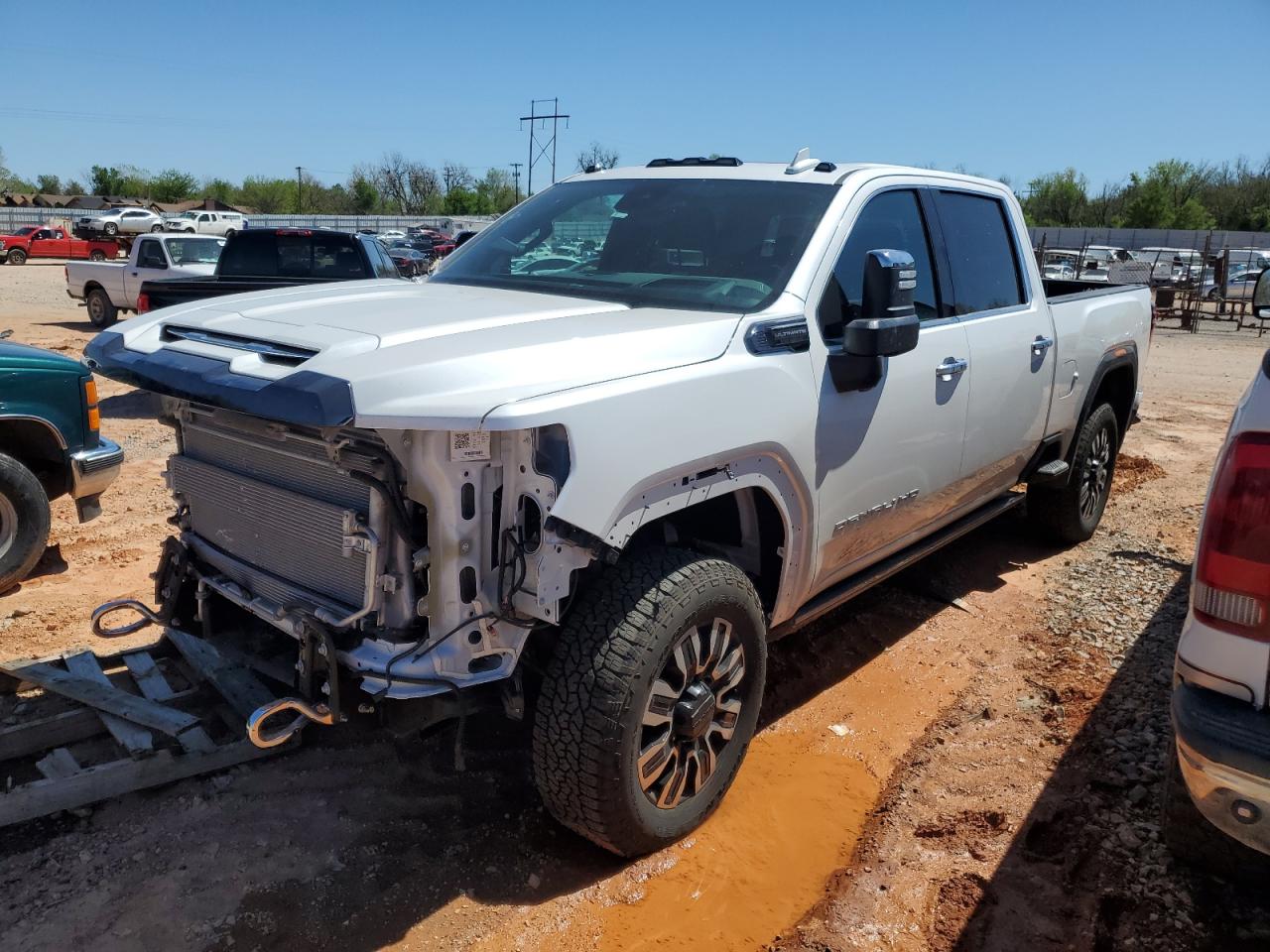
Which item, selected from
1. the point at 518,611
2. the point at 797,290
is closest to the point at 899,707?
the point at 797,290

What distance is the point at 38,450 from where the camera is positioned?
5.10 metres

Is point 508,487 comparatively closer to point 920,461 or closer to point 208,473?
point 208,473

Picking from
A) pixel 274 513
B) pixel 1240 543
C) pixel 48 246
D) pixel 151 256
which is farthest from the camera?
pixel 48 246

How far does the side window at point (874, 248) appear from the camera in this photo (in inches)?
136

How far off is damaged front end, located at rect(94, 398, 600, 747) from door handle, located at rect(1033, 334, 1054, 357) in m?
3.07

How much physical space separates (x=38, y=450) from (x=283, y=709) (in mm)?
3339

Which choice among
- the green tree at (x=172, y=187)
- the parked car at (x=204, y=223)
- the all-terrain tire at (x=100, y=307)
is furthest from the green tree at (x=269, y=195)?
the all-terrain tire at (x=100, y=307)

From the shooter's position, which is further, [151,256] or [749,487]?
[151,256]

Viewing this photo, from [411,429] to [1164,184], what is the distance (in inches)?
3606

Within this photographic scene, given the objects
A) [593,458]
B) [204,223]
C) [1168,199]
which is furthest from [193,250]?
[1168,199]

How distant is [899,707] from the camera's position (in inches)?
163

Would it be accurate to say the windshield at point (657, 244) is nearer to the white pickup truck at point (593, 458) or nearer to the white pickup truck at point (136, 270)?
the white pickup truck at point (593, 458)

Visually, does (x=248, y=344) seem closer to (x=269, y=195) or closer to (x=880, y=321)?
(x=880, y=321)

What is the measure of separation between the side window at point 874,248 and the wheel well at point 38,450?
13.5ft
